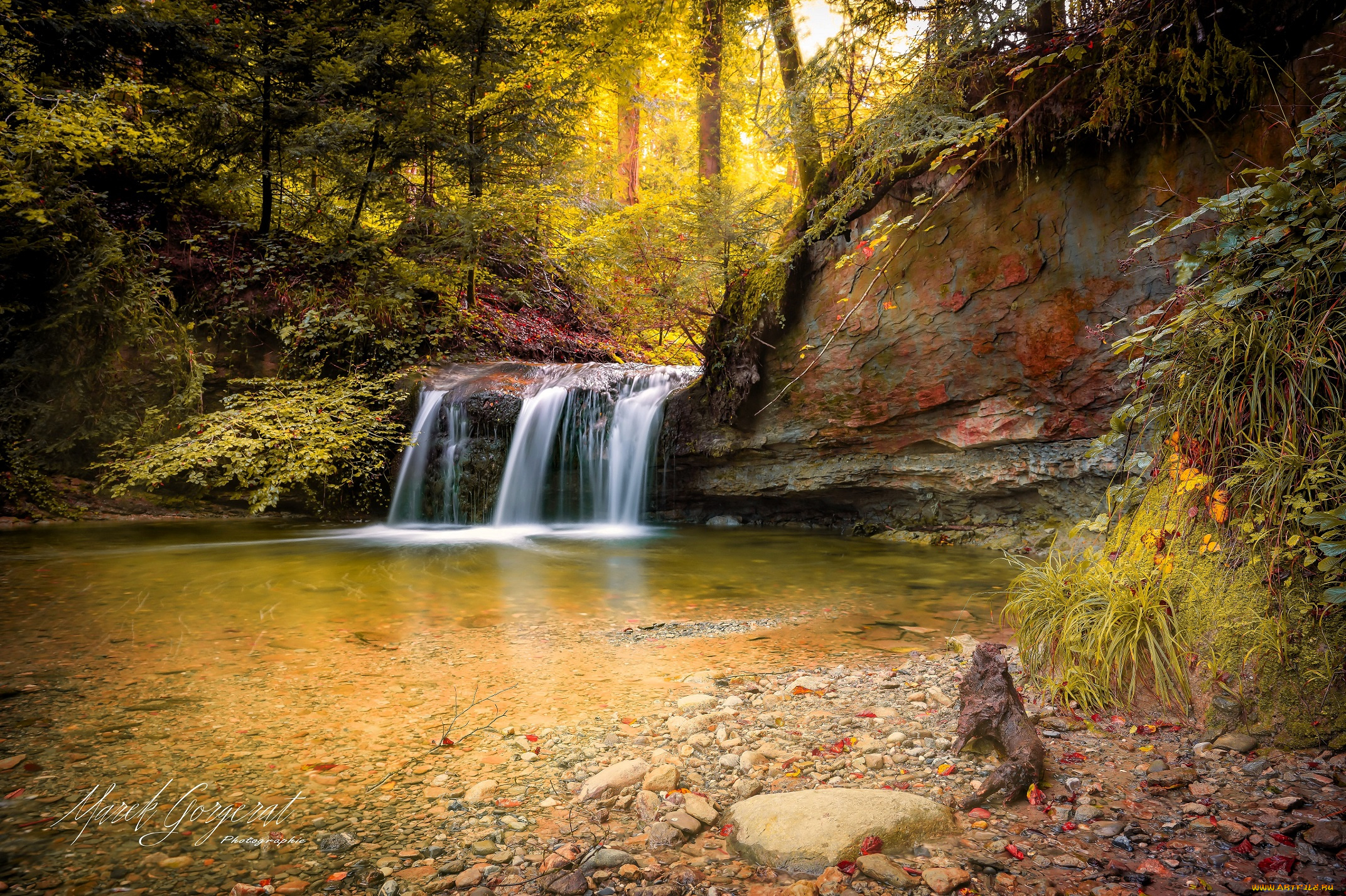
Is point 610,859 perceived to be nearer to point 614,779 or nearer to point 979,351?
point 614,779

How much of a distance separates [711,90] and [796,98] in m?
6.30

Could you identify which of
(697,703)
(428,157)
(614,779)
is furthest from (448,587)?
(428,157)

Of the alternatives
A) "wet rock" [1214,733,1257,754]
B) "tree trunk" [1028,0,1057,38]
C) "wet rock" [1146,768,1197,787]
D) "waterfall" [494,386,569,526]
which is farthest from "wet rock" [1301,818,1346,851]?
"waterfall" [494,386,569,526]

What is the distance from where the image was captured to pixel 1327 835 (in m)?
1.79

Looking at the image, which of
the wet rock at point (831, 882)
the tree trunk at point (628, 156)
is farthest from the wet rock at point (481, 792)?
the tree trunk at point (628, 156)

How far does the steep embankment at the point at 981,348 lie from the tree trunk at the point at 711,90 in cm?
442

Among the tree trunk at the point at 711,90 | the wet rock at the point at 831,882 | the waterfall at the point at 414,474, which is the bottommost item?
the wet rock at the point at 831,882

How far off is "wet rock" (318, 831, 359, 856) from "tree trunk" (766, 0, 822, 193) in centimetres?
689

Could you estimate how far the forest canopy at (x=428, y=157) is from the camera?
5777 mm

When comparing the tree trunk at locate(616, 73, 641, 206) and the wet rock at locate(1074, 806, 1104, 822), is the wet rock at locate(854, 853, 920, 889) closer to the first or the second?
the wet rock at locate(1074, 806, 1104, 822)

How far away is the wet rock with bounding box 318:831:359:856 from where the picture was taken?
1938 millimetres

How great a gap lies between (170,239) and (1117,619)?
13.0 meters

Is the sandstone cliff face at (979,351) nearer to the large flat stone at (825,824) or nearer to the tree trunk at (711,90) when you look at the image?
the large flat stone at (825,824)

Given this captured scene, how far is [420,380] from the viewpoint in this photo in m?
10.4
